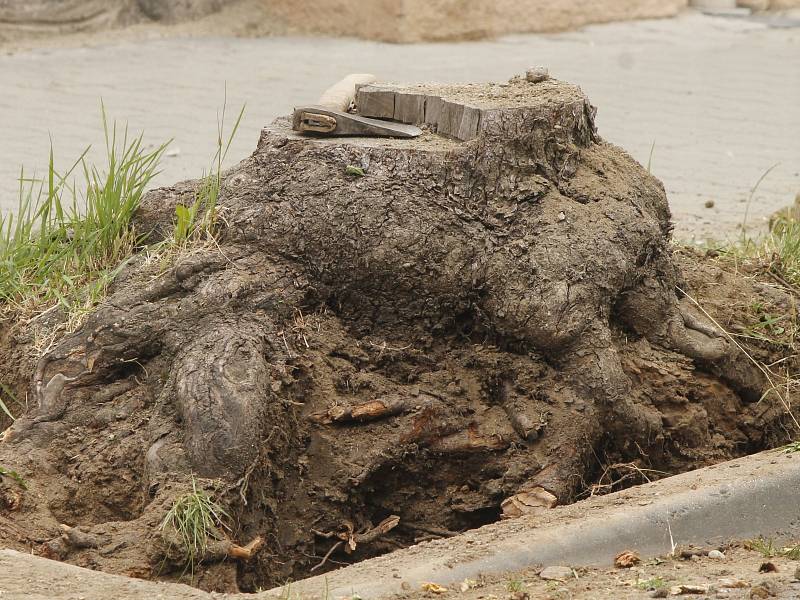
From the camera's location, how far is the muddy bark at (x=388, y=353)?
3430 mm

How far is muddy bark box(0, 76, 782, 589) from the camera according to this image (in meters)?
3.43

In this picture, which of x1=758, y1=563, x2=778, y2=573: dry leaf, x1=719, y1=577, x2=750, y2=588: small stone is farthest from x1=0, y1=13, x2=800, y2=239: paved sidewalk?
x1=719, y1=577, x2=750, y2=588: small stone

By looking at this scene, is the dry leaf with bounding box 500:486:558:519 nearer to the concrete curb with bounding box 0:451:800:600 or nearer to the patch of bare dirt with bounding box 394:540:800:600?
the concrete curb with bounding box 0:451:800:600

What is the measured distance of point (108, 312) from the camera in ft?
11.8

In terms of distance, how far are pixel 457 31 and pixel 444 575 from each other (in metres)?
8.55

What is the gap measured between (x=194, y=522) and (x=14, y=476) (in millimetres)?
663

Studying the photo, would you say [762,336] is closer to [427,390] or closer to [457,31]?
[427,390]

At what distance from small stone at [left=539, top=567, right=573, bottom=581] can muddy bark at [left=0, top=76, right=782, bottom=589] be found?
1.59 ft

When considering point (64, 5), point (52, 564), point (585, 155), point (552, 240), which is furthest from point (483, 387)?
point (64, 5)

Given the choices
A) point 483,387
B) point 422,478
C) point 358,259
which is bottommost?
point 422,478

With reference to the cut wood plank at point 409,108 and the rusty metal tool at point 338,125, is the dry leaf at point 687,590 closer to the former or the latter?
the rusty metal tool at point 338,125

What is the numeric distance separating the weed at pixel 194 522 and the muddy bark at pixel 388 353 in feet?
0.68

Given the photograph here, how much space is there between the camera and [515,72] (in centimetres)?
979

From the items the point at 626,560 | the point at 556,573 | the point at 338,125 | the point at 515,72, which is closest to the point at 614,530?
the point at 626,560
